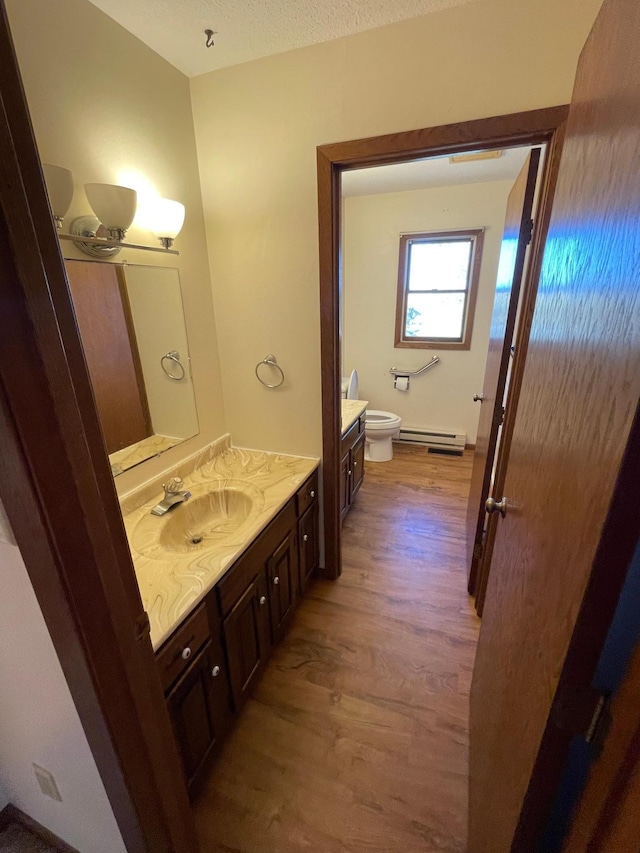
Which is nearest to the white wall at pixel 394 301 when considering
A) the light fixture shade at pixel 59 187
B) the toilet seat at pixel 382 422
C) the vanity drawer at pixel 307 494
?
the toilet seat at pixel 382 422

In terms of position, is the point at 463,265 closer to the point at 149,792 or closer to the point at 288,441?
the point at 288,441

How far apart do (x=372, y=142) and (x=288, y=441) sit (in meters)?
1.37

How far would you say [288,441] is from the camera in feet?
6.55

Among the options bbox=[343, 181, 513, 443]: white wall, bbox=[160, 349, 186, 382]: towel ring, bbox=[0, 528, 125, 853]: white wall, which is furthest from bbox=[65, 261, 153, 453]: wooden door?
bbox=[343, 181, 513, 443]: white wall

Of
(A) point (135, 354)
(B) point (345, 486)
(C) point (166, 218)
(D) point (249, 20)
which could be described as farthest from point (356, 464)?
(D) point (249, 20)

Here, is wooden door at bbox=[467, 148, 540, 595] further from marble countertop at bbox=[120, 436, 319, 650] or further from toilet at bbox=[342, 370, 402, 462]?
toilet at bbox=[342, 370, 402, 462]

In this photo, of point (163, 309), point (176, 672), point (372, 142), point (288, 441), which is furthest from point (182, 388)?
point (372, 142)

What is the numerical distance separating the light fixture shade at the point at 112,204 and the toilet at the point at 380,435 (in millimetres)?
2643

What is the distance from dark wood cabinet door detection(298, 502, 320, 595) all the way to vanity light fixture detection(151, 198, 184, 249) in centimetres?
139

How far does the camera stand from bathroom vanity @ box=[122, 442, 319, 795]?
3.57ft

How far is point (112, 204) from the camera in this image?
121cm

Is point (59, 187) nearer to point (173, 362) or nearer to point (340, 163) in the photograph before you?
point (173, 362)

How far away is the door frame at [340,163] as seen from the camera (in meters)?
1.26

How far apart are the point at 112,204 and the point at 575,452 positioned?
1.48 meters
